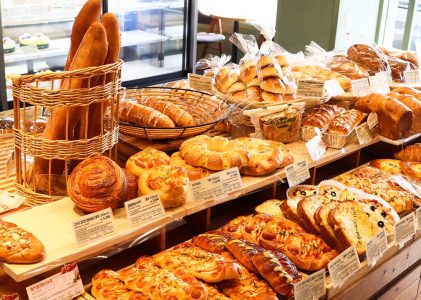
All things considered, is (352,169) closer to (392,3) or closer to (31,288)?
(31,288)

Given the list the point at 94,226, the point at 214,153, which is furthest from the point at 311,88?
the point at 94,226

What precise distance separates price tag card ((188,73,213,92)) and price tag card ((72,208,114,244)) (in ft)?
3.42

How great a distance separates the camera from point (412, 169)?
2.18 metres

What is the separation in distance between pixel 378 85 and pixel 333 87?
29cm

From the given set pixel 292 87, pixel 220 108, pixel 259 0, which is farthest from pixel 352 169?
pixel 259 0

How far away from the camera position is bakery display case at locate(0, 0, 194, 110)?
4.14 m

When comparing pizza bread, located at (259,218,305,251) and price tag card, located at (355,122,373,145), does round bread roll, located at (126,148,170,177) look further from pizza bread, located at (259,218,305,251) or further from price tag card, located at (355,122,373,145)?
price tag card, located at (355,122,373,145)

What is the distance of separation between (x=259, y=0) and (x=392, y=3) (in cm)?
246

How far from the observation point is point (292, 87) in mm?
2211

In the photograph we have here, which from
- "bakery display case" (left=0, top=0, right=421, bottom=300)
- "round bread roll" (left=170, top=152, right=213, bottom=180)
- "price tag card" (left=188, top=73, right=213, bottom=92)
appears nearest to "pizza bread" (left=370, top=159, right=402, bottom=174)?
"bakery display case" (left=0, top=0, right=421, bottom=300)

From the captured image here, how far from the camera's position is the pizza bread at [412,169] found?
2158 millimetres

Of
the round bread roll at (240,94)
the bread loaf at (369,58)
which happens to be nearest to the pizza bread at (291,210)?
the round bread roll at (240,94)

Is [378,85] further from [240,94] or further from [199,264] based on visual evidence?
[199,264]

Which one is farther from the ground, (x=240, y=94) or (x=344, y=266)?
(x=240, y=94)
